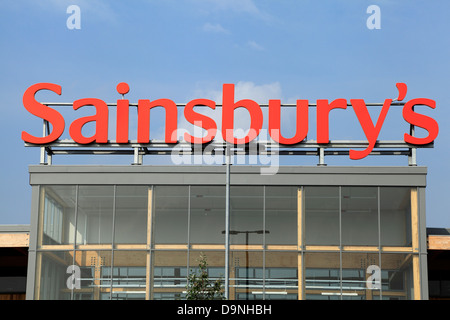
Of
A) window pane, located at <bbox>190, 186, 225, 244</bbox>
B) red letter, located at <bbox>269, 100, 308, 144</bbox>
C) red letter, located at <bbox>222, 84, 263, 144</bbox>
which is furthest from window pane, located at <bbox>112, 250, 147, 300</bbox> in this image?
red letter, located at <bbox>269, 100, 308, 144</bbox>

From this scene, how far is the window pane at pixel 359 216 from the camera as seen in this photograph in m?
40.1

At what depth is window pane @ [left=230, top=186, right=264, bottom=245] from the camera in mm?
40094

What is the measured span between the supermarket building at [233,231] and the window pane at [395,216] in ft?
0.16

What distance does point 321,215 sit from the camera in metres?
40.5

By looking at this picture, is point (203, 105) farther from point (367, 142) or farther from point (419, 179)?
point (419, 179)

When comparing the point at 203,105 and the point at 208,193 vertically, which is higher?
the point at 203,105

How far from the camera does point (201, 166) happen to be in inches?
1624

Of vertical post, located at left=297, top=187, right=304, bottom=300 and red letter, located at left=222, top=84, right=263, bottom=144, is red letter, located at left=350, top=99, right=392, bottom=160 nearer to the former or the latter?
vertical post, located at left=297, top=187, right=304, bottom=300

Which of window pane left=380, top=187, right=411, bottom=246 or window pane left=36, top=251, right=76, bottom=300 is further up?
window pane left=380, top=187, right=411, bottom=246

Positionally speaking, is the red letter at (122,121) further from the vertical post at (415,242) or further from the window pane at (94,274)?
the vertical post at (415,242)

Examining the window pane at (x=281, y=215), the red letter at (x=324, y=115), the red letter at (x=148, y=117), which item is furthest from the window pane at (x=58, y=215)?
the red letter at (x=324, y=115)

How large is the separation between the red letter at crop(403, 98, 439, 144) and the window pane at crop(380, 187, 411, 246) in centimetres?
310
